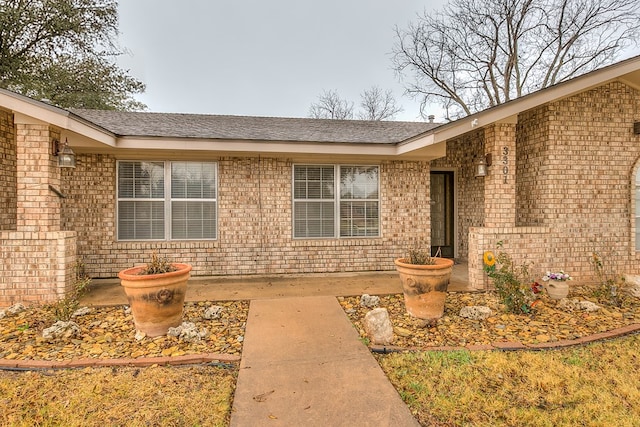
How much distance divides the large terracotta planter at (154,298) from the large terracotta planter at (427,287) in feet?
8.99

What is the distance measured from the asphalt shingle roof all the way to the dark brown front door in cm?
140

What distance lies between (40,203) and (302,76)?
59.6 ft

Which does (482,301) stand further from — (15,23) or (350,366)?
(15,23)

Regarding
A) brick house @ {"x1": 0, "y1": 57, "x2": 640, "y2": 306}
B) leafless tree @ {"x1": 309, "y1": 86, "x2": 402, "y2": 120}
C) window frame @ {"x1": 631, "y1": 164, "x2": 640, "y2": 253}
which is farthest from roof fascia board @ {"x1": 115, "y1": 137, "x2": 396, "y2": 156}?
leafless tree @ {"x1": 309, "y1": 86, "x2": 402, "y2": 120}

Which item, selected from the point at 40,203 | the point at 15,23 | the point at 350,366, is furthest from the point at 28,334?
the point at 15,23

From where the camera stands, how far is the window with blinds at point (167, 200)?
19.5 ft

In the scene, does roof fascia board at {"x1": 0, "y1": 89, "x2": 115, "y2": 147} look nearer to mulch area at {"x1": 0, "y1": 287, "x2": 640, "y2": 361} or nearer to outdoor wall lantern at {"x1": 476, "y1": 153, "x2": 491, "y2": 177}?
mulch area at {"x1": 0, "y1": 287, "x2": 640, "y2": 361}

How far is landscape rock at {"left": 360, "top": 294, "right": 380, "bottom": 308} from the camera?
4.51 metres

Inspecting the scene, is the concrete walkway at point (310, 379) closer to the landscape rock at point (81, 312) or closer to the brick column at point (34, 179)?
the landscape rock at point (81, 312)

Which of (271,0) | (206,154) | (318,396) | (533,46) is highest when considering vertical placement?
(271,0)

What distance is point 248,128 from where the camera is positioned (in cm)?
677

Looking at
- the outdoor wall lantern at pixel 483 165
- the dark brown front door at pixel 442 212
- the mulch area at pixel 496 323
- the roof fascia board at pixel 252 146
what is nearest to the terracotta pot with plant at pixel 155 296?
the mulch area at pixel 496 323

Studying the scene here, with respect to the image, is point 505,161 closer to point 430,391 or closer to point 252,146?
point 430,391

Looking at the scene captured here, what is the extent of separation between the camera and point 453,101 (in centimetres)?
1741
